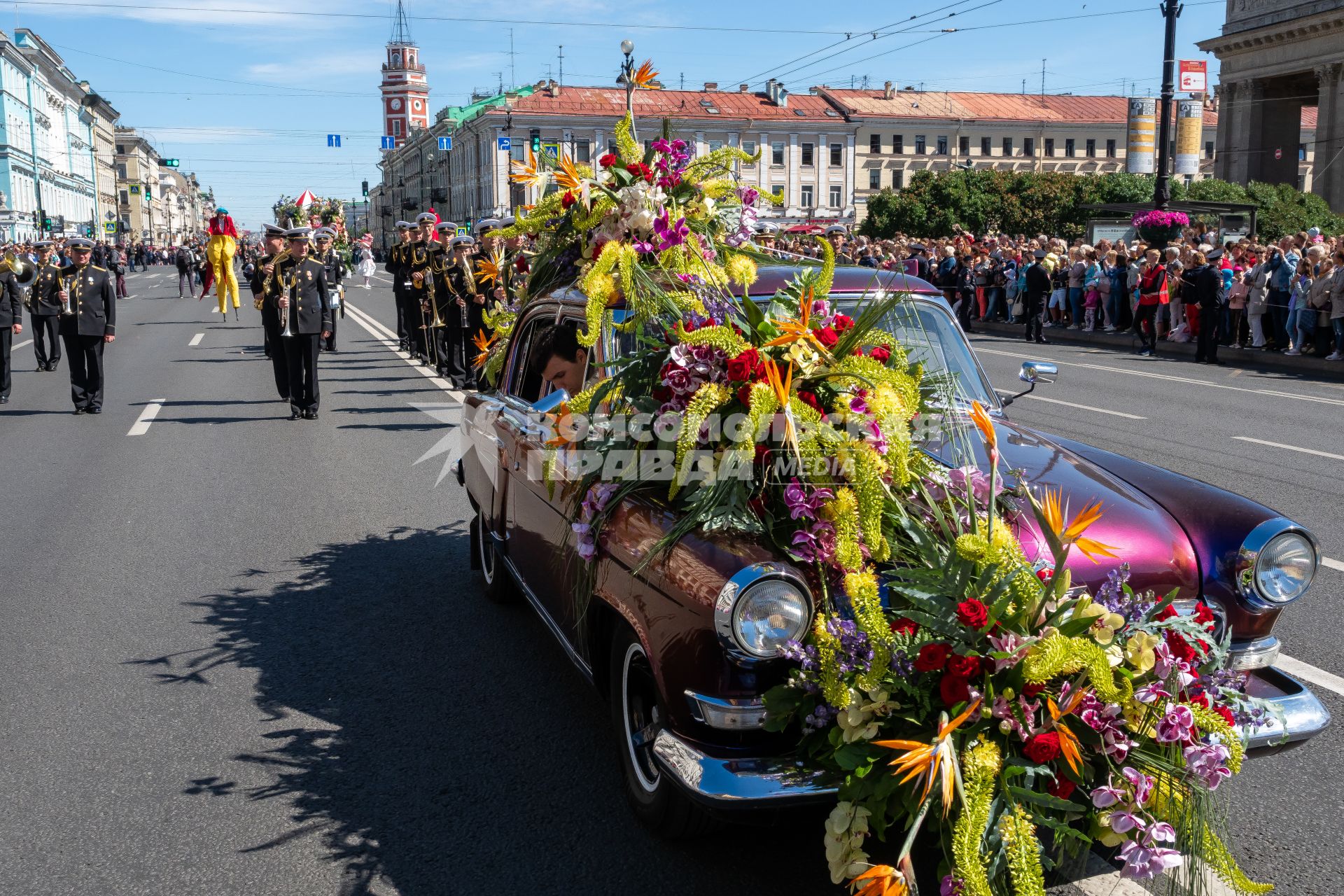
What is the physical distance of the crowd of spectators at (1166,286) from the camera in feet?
58.4

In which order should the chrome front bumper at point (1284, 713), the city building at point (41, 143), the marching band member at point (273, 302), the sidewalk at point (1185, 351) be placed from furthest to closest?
the city building at point (41, 143), the sidewalk at point (1185, 351), the marching band member at point (273, 302), the chrome front bumper at point (1284, 713)

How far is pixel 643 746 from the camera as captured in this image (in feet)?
11.8

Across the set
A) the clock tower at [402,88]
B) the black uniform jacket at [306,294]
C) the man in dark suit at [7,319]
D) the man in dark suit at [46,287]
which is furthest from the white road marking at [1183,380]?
the clock tower at [402,88]

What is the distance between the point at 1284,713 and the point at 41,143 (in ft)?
363

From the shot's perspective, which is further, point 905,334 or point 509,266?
point 509,266

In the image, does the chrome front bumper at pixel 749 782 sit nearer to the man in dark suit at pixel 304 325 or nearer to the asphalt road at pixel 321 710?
the asphalt road at pixel 321 710

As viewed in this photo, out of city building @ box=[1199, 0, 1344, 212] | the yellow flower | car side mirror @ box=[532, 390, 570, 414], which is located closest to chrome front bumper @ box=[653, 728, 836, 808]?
the yellow flower

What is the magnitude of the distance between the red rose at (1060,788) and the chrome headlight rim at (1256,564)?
1.18m

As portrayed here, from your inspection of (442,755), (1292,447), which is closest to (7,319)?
(442,755)

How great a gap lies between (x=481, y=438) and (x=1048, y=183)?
79061 millimetres

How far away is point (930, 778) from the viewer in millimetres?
2631

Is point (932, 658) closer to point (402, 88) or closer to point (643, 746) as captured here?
point (643, 746)

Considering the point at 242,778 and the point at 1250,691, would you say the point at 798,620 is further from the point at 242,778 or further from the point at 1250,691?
the point at 242,778

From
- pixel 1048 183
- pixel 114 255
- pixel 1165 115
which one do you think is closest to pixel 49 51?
pixel 114 255
